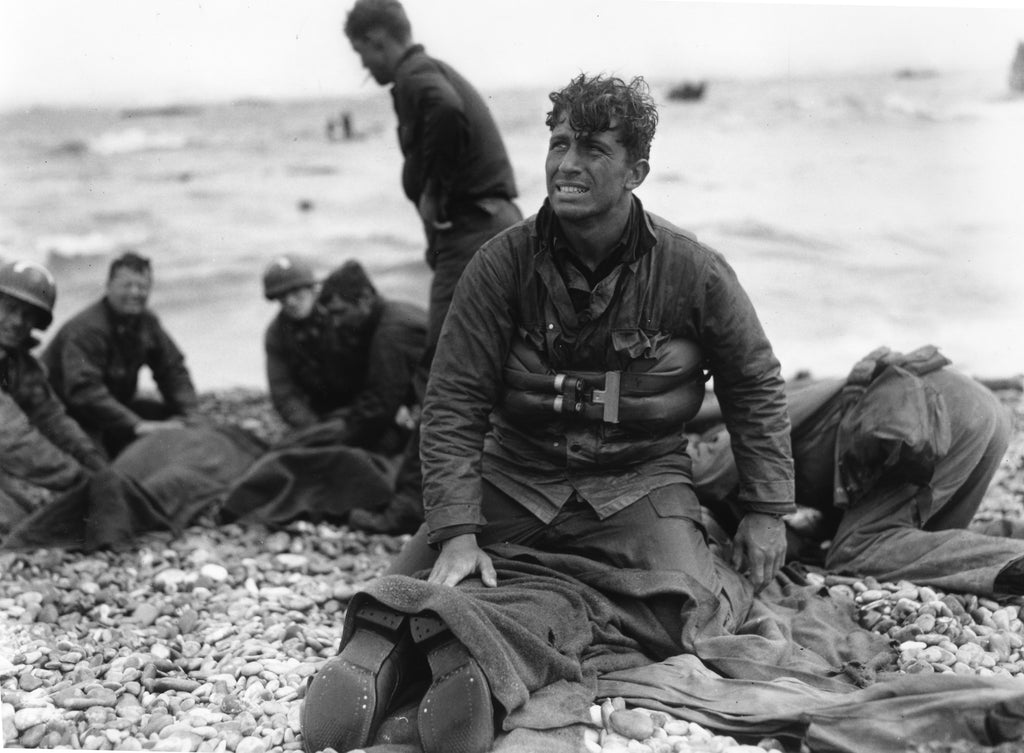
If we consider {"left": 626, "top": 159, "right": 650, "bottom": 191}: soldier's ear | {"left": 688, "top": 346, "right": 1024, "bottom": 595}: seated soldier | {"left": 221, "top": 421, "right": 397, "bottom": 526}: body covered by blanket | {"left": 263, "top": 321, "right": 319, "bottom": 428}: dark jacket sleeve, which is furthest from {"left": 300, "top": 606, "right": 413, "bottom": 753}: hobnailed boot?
{"left": 263, "top": 321, "right": 319, "bottom": 428}: dark jacket sleeve

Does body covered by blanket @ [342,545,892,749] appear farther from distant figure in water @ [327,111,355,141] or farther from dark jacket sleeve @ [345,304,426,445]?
distant figure in water @ [327,111,355,141]

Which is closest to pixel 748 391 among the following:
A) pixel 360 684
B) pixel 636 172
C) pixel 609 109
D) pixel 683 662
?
pixel 636 172

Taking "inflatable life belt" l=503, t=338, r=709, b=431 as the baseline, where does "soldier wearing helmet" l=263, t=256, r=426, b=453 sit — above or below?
below

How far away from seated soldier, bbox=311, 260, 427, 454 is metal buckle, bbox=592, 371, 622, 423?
308 cm

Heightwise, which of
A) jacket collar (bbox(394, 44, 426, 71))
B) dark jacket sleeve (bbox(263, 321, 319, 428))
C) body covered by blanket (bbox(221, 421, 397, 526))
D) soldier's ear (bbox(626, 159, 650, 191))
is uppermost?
jacket collar (bbox(394, 44, 426, 71))

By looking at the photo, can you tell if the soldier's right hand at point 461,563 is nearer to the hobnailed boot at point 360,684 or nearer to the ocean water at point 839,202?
the hobnailed boot at point 360,684

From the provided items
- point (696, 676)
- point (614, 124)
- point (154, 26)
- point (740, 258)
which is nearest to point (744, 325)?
point (614, 124)

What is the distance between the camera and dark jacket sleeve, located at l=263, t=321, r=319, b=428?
7.43 meters

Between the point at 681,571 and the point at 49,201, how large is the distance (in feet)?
29.6

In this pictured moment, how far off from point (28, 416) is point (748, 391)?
410 centimetres

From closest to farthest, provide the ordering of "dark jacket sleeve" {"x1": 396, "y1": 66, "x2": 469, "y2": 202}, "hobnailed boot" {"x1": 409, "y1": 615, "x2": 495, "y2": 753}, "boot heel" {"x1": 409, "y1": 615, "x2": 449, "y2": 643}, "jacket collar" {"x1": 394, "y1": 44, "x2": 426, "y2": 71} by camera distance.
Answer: "hobnailed boot" {"x1": 409, "y1": 615, "x2": 495, "y2": 753}, "boot heel" {"x1": 409, "y1": 615, "x2": 449, "y2": 643}, "dark jacket sleeve" {"x1": 396, "y1": 66, "x2": 469, "y2": 202}, "jacket collar" {"x1": 394, "y1": 44, "x2": 426, "y2": 71}

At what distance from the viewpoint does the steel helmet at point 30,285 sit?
6.34 m

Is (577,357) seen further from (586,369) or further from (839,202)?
(839,202)

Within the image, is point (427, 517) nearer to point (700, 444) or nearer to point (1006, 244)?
point (700, 444)
